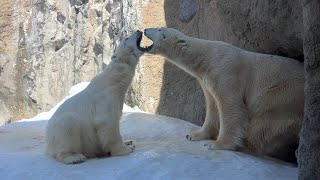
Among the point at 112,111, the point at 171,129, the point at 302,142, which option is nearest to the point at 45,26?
the point at 171,129

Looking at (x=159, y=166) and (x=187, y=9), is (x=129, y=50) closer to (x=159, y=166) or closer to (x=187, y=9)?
(x=159, y=166)

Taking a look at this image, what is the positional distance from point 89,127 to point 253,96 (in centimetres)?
128

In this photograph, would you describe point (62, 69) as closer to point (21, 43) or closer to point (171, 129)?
point (21, 43)

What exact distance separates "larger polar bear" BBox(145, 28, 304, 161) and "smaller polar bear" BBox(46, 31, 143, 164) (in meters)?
0.73

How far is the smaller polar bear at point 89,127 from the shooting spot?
12.3ft

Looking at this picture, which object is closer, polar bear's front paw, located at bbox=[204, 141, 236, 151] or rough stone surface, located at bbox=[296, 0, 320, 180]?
rough stone surface, located at bbox=[296, 0, 320, 180]

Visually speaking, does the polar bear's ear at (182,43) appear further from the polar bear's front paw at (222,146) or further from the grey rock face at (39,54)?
the grey rock face at (39,54)

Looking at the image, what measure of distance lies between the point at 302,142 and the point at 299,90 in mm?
1014

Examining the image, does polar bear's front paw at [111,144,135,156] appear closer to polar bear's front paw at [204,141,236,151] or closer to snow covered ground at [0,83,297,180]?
snow covered ground at [0,83,297,180]

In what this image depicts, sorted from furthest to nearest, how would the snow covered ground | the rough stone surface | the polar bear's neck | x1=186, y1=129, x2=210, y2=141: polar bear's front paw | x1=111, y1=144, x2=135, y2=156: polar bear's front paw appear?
x1=186, y1=129, x2=210, y2=141: polar bear's front paw
the polar bear's neck
x1=111, y1=144, x2=135, y2=156: polar bear's front paw
the snow covered ground
the rough stone surface

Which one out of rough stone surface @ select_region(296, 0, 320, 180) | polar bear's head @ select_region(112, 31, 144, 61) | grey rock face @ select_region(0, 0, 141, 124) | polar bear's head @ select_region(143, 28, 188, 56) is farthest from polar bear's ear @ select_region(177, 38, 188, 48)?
grey rock face @ select_region(0, 0, 141, 124)

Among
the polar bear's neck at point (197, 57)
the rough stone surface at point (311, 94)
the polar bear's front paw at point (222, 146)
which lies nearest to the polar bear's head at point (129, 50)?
the polar bear's neck at point (197, 57)

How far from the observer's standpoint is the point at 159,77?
5.79 metres

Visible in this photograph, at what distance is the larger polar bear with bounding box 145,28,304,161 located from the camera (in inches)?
157
